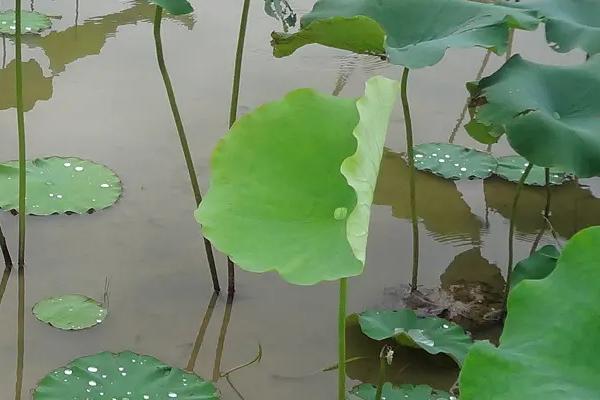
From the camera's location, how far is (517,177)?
2203mm

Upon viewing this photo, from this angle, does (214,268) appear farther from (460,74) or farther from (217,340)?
(460,74)

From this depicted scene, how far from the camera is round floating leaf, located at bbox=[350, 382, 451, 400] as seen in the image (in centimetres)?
144

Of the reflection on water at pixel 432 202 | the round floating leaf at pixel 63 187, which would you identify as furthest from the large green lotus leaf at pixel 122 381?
the reflection on water at pixel 432 202

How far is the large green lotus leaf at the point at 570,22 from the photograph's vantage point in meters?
1.62

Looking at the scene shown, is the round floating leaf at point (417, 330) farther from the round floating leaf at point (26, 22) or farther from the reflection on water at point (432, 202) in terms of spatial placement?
the round floating leaf at point (26, 22)

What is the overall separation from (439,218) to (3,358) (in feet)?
3.32

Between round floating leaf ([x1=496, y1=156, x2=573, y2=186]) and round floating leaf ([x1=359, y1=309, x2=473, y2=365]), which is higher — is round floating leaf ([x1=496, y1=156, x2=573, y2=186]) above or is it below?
below

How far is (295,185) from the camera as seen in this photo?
42.0 inches

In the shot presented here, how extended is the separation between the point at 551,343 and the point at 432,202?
3.94ft

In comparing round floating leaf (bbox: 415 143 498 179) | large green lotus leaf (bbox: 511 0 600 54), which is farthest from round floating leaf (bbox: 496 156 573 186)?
large green lotus leaf (bbox: 511 0 600 54)

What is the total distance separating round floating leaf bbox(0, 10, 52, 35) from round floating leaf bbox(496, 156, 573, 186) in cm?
144

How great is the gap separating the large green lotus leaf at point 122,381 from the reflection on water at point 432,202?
762 millimetres

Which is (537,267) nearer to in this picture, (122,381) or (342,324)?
(342,324)

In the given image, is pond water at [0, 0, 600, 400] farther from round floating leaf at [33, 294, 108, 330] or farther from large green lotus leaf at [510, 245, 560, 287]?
large green lotus leaf at [510, 245, 560, 287]
